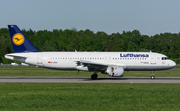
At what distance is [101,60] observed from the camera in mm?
36969

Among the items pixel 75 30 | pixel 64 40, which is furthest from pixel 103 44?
pixel 75 30

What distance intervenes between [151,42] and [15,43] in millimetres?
Result: 98854

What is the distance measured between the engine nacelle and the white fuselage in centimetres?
212

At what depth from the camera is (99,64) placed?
1361 inches

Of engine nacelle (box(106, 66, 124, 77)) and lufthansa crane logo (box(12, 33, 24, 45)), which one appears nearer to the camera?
engine nacelle (box(106, 66, 124, 77))

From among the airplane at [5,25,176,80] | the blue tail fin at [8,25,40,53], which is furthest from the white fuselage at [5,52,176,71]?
the blue tail fin at [8,25,40,53]

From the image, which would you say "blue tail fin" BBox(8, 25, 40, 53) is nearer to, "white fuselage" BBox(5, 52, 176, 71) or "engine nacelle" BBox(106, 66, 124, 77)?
"white fuselage" BBox(5, 52, 176, 71)

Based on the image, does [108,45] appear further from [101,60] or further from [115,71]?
[115,71]

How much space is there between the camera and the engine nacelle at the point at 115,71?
3394 centimetres

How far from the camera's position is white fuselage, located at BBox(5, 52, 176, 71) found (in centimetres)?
3672

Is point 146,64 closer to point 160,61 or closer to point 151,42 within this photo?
point 160,61
